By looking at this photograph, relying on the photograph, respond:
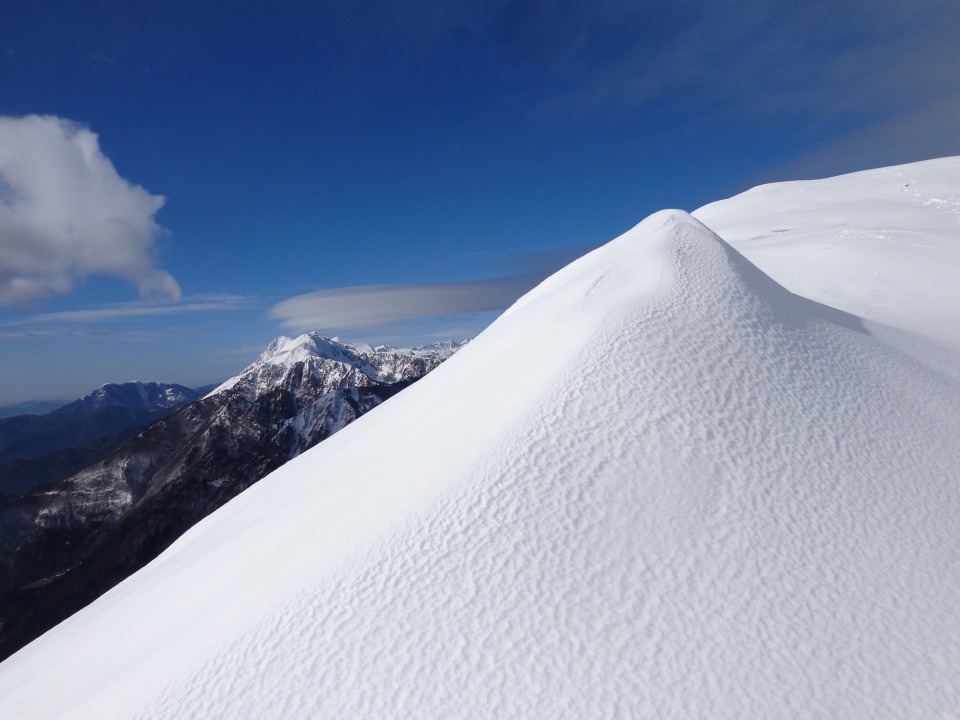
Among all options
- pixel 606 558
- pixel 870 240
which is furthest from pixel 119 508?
pixel 606 558

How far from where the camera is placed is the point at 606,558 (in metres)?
5.52

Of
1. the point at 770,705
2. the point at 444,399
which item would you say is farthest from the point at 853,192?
the point at 770,705

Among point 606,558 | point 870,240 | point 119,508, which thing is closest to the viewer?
point 606,558

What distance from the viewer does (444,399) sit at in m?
10.0

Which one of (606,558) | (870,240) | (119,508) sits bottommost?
(119,508)

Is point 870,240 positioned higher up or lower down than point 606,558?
higher up

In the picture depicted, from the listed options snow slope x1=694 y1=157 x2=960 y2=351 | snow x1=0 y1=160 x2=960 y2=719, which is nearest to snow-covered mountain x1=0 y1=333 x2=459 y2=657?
snow x1=0 y1=160 x2=960 y2=719

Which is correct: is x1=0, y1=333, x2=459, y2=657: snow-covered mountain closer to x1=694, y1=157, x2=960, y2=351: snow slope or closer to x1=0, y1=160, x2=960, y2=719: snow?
x1=0, y1=160, x2=960, y2=719: snow

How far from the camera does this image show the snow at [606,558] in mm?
4617

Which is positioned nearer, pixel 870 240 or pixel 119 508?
pixel 870 240

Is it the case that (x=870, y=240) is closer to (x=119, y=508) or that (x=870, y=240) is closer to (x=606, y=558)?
(x=606, y=558)

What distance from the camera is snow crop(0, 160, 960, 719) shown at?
4.62 metres

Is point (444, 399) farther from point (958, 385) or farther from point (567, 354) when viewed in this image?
point (958, 385)

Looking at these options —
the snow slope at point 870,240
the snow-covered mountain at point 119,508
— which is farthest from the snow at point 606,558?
the snow-covered mountain at point 119,508
